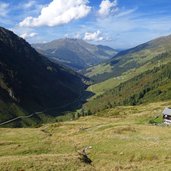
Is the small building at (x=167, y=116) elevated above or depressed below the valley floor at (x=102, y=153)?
below

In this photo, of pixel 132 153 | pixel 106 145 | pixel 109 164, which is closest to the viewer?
pixel 109 164

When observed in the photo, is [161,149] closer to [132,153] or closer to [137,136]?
[132,153]

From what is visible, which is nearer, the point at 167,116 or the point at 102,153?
the point at 102,153

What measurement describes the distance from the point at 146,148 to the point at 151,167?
13772 millimetres

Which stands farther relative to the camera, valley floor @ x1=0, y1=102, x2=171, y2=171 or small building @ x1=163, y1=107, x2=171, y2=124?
small building @ x1=163, y1=107, x2=171, y2=124

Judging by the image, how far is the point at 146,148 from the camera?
6231 cm

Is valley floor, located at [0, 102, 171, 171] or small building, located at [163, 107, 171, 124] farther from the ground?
valley floor, located at [0, 102, 171, 171]

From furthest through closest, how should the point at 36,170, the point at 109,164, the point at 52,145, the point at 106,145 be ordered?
the point at 52,145
the point at 106,145
the point at 109,164
the point at 36,170

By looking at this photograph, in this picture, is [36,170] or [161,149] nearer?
[36,170]

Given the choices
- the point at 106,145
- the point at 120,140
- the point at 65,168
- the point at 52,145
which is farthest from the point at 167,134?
the point at 65,168

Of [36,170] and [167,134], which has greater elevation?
[36,170]

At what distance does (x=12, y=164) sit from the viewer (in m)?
45.7

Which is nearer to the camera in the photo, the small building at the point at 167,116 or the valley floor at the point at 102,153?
the valley floor at the point at 102,153

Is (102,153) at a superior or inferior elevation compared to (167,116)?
superior
